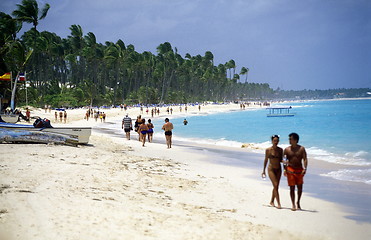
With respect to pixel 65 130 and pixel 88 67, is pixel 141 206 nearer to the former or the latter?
pixel 65 130

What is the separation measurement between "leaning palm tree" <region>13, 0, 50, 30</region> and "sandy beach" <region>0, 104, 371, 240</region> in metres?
41.5

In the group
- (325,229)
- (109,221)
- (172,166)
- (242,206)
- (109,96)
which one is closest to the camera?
(109,221)

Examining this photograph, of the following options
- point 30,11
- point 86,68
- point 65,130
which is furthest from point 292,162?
point 86,68

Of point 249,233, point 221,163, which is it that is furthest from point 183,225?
point 221,163

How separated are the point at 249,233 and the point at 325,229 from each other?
149cm

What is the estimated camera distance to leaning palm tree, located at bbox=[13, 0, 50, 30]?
44719 mm

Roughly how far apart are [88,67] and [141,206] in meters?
87.9

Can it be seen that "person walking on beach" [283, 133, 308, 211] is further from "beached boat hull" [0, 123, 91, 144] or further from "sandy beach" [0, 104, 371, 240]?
"beached boat hull" [0, 123, 91, 144]

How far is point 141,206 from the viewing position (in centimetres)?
605

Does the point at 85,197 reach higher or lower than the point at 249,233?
higher

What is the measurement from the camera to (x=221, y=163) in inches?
520

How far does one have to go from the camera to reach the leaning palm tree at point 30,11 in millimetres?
44719

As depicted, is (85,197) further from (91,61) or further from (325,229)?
(91,61)

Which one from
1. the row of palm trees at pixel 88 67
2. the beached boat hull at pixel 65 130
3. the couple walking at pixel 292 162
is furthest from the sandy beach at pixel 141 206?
the row of palm trees at pixel 88 67
